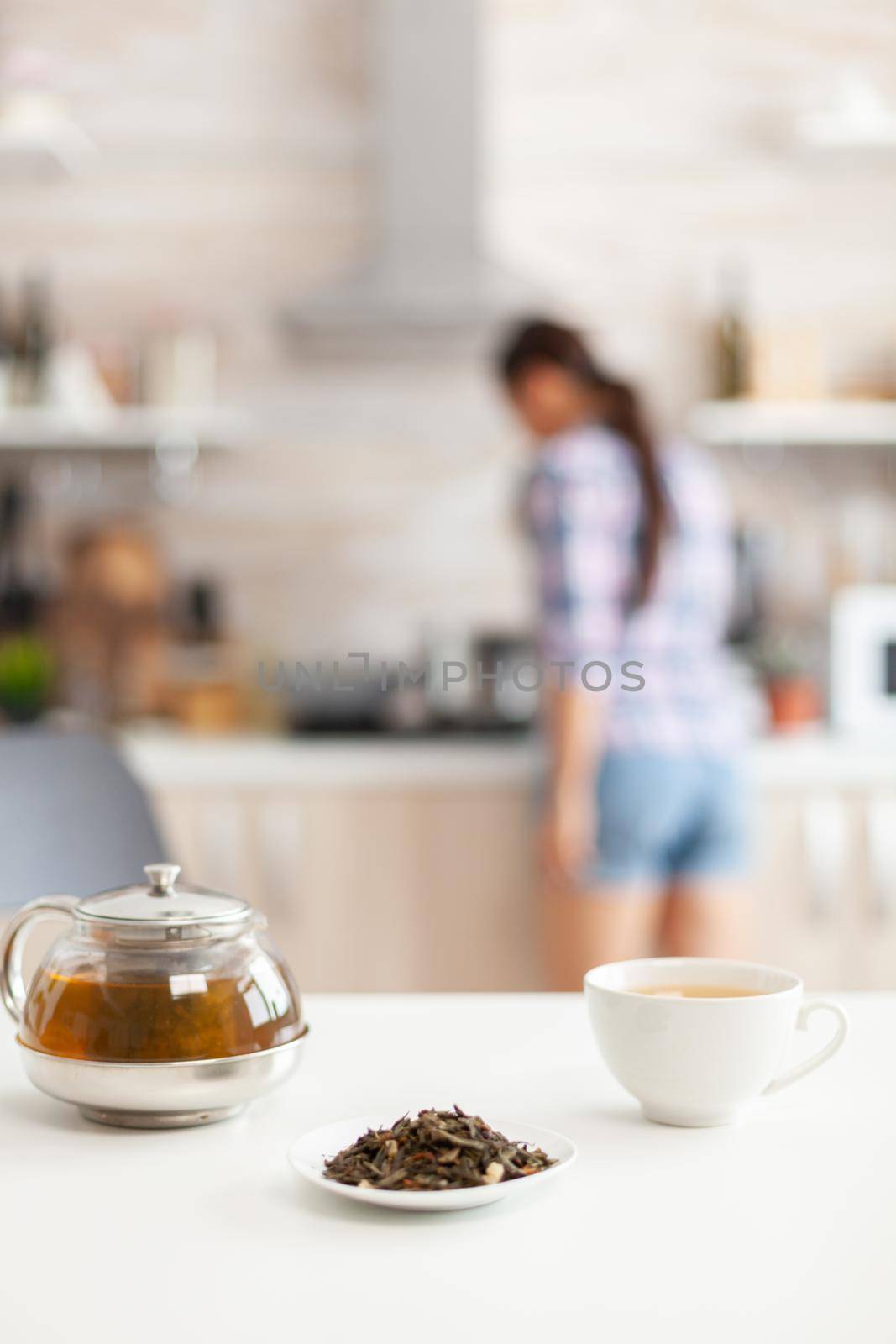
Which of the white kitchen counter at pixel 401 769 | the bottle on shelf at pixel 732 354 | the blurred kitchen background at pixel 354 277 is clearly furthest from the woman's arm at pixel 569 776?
the bottle on shelf at pixel 732 354

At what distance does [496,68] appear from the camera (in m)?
3.07

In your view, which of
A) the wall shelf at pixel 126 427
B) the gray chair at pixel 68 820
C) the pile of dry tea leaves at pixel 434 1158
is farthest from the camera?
the wall shelf at pixel 126 427

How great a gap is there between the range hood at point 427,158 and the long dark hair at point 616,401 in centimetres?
80

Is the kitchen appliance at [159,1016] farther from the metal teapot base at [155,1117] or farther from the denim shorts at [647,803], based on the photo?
the denim shorts at [647,803]

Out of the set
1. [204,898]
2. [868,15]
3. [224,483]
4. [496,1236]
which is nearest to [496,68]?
[868,15]

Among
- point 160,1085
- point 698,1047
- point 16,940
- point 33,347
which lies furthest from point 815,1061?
point 33,347

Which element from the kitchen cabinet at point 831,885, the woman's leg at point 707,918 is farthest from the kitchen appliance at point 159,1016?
the kitchen cabinet at point 831,885

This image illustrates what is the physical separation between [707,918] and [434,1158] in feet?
4.75

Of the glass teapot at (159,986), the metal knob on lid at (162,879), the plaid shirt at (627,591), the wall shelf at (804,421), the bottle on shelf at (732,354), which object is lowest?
the glass teapot at (159,986)

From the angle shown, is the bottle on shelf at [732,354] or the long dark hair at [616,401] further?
the bottle on shelf at [732,354]

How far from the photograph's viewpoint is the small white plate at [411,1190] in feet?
2.05

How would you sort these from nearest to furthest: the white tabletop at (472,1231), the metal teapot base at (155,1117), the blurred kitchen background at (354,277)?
1. the white tabletop at (472,1231)
2. the metal teapot base at (155,1117)
3. the blurred kitchen background at (354,277)

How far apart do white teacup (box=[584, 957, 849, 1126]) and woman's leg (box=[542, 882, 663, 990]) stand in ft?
3.96

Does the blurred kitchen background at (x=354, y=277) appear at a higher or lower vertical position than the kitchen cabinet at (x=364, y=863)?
higher
